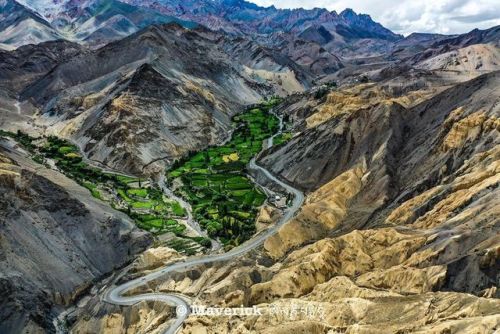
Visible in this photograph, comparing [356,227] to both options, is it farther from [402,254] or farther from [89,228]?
[89,228]

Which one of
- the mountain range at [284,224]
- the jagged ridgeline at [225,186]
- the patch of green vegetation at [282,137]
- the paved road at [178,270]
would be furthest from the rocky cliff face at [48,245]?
the patch of green vegetation at [282,137]

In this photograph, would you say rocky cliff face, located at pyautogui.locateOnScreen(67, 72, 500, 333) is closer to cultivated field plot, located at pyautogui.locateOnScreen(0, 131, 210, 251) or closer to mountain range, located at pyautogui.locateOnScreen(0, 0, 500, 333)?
mountain range, located at pyautogui.locateOnScreen(0, 0, 500, 333)

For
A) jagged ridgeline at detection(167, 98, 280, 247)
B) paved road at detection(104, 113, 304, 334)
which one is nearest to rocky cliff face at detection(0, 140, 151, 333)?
paved road at detection(104, 113, 304, 334)

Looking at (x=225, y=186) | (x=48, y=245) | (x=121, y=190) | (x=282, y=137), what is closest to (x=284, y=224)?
(x=225, y=186)

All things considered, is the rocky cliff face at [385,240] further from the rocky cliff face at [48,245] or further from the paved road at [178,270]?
the rocky cliff face at [48,245]

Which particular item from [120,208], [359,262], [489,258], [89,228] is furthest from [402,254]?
[120,208]
